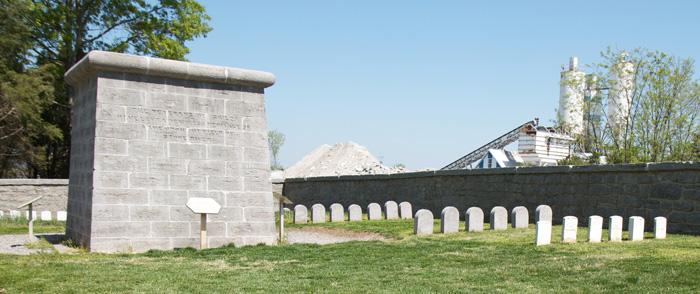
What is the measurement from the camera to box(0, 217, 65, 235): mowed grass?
42.6ft

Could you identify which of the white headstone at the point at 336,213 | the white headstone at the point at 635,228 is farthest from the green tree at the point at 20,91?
the white headstone at the point at 635,228

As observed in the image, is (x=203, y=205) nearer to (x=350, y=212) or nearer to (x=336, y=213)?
(x=336, y=213)

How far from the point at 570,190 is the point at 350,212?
5741 millimetres

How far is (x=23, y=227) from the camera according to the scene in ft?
46.3

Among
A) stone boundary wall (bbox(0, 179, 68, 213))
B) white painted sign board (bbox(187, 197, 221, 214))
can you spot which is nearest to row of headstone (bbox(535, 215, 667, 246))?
white painted sign board (bbox(187, 197, 221, 214))

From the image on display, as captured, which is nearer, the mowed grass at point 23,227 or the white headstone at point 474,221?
the white headstone at point 474,221

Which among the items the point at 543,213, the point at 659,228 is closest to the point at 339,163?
the point at 543,213

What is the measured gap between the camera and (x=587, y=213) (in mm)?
13836

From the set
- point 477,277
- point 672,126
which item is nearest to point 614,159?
point 672,126

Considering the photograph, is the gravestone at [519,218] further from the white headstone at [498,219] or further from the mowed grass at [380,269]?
the mowed grass at [380,269]

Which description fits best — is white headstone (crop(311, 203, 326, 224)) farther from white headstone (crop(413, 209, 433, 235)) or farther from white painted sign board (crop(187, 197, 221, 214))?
white painted sign board (crop(187, 197, 221, 214))

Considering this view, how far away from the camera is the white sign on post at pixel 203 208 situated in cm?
941

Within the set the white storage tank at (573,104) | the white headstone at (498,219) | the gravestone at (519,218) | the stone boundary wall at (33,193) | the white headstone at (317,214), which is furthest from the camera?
the white storage tank at (573,104)

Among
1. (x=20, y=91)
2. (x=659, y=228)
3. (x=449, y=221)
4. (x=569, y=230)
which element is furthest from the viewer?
(x=20, y=91)
